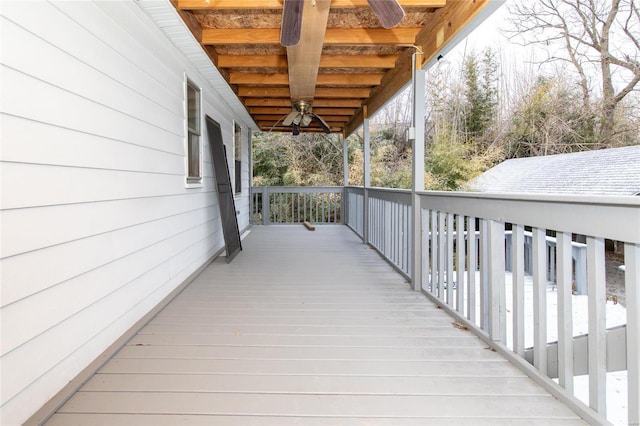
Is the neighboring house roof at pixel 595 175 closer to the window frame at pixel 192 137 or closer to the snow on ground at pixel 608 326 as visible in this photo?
the snow on ground at pixel 608 326

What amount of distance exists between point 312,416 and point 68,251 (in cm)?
139

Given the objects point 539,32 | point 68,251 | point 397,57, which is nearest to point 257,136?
point 539,32

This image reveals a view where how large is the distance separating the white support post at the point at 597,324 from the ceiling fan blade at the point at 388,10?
1677 mm

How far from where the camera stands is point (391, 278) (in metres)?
4.07

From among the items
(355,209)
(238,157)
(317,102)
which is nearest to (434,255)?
(317,102)

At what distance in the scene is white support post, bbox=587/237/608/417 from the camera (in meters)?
1.50

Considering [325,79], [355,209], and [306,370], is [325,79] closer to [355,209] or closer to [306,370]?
[355,209]

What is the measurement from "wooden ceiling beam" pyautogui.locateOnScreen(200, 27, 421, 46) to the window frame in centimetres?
57

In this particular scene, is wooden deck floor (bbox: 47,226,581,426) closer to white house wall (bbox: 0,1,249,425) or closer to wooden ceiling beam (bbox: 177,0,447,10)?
white house wall (bbox: 0,1,249,425)

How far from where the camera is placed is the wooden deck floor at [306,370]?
5.38 feet

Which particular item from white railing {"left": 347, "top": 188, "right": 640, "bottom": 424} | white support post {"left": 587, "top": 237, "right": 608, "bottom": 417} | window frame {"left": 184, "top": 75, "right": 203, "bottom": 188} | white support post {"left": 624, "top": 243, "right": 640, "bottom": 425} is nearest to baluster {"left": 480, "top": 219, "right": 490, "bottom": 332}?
white railing {"left": 347, "top": 188, "right": 640, "bottom": 424}

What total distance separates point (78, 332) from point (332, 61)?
3553 mm

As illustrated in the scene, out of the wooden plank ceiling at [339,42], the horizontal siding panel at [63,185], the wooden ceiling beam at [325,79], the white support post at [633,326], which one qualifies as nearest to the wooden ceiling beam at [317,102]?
the wooden plank ceiling at [339,42]

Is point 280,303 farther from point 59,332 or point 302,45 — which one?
point 302,45
